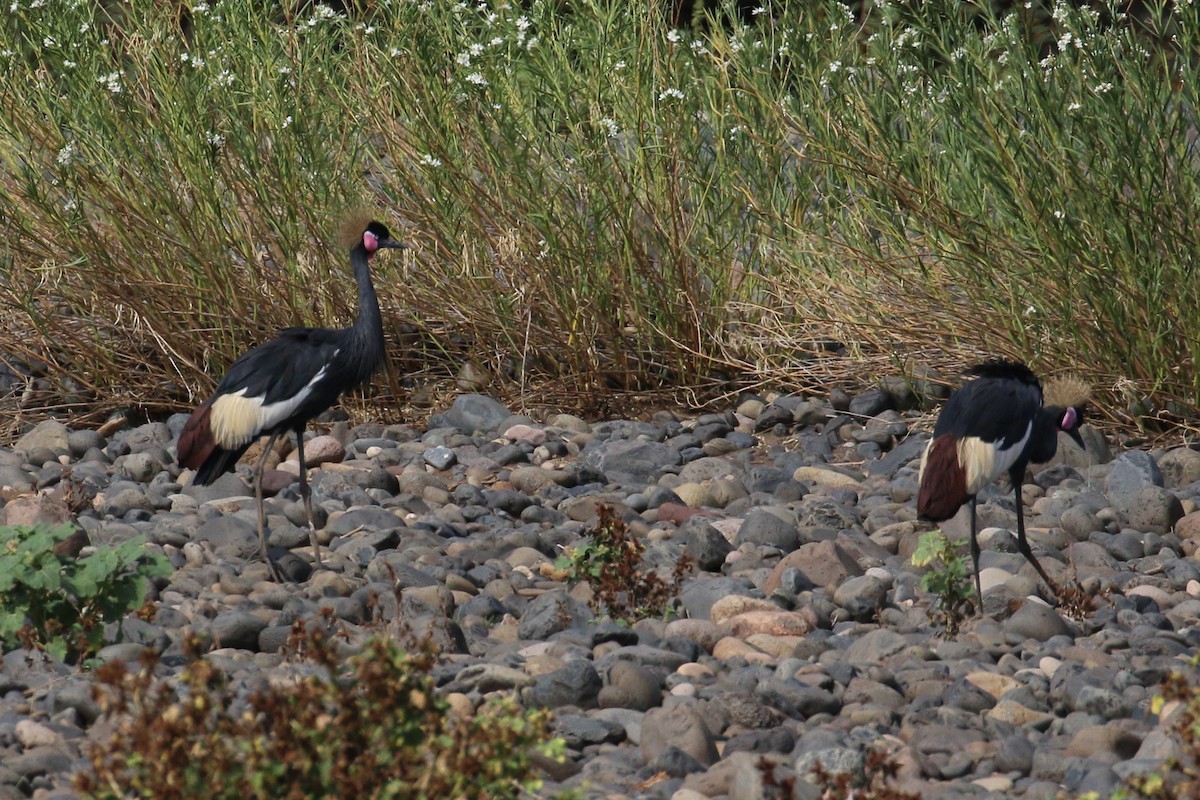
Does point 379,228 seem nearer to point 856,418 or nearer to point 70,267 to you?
point 70,267

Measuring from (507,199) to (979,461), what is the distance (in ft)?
9.20

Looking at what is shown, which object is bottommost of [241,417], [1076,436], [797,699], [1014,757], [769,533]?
[1014,757]

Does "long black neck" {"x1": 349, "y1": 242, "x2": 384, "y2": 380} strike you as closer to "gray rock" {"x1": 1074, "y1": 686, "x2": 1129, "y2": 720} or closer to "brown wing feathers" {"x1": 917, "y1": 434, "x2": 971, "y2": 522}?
"brown wing feathers" {"x1": 917, "y1": 434, "x2": 971, "y2": 522}

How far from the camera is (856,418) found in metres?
6.97

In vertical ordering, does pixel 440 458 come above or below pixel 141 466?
below

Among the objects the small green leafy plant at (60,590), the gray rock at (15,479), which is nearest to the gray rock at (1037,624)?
the small green leafy plant at (60,590)

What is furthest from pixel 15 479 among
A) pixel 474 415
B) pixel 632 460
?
pixel 632 460

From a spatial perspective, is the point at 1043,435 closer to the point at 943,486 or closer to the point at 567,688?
the point at 943,486

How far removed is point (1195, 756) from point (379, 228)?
4325 millimetres

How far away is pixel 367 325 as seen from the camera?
238 inches

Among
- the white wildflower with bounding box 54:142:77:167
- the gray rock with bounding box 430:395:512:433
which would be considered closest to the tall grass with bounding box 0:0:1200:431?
the white wildflower with bounding box 54:142:77:167

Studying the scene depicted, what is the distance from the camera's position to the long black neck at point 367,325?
6.00m

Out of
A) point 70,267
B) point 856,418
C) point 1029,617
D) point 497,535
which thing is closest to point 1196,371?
point 856,418

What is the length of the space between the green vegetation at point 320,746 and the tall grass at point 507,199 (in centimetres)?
422
